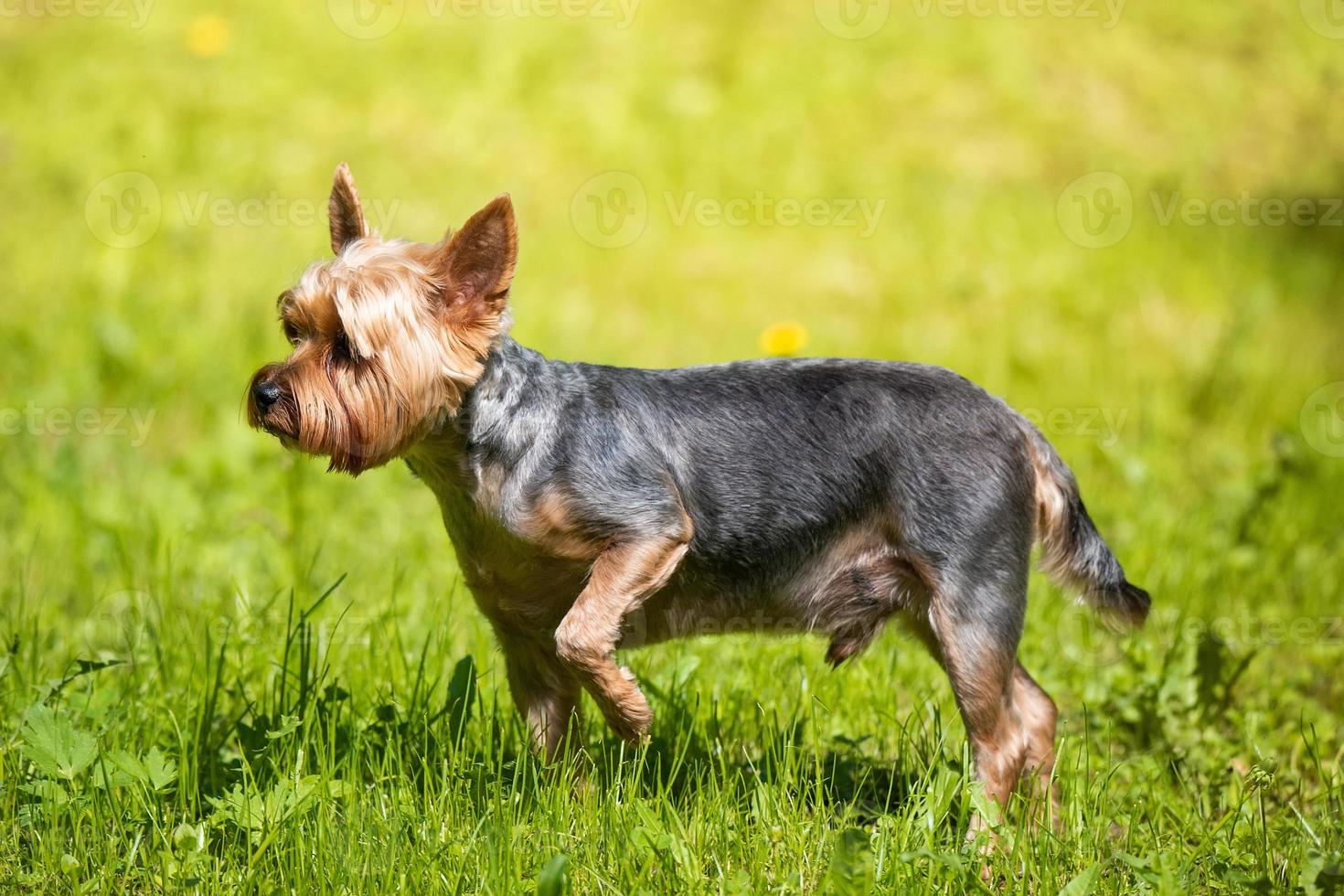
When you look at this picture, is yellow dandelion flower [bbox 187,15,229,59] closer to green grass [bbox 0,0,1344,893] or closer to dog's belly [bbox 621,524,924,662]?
green grass [bbox 0,0,1344,893]

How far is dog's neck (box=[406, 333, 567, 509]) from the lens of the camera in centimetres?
391

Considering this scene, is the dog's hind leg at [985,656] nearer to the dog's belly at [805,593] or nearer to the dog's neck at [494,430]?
the dog's belly at [805,593]

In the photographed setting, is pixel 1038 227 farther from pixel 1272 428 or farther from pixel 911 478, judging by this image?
pixel 911 478

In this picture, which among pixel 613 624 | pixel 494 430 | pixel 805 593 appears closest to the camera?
pixel 613 624

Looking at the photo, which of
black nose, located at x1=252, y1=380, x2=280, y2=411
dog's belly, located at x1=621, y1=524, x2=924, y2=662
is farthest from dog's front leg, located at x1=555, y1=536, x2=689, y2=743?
black nose, located at x1=252, y1=380, x2=280, y2=411

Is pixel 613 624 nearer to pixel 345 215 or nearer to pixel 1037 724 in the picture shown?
pixel 345 215

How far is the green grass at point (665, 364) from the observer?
375cm

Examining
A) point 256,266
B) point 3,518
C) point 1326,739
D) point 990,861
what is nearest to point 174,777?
point 990,861

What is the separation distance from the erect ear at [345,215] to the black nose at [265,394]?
51 centimetres

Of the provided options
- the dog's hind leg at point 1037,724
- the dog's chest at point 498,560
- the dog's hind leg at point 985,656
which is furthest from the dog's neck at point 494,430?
the dog's hind leg at point 1037,724

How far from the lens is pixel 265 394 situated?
12.4 feet

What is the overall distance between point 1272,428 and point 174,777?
690 cm

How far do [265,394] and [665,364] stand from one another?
4.90m

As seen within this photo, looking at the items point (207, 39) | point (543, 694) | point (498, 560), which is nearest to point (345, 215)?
point (498, 560)
